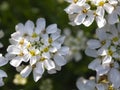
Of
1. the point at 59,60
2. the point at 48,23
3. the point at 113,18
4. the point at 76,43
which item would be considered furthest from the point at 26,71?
the point at 48,23

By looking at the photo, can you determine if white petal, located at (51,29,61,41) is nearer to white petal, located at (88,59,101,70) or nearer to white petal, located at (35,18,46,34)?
white petal, located at (35,18,46,34)

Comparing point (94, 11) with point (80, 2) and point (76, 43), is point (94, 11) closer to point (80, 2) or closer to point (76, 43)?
point (80, 2)

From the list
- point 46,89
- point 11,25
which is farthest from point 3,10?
point 46,89

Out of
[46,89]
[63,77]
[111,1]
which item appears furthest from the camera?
[63,77]

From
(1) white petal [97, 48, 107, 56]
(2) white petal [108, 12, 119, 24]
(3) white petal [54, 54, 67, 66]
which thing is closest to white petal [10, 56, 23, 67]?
(3) white petal [54, 54, 67, 66]

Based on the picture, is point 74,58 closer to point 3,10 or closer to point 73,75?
point 73,75

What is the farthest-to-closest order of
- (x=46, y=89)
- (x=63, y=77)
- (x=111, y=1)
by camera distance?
(x=63, y=77) → (x=46, y=89) → (x=111, y=1)

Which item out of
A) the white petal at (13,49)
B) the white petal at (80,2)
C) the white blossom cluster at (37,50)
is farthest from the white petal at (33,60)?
the white petal at (80,2)
